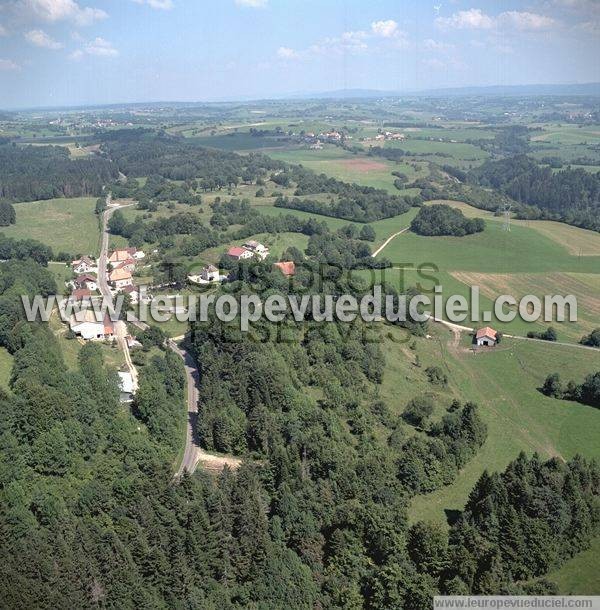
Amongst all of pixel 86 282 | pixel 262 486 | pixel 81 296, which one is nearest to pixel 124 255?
pixel 86 282

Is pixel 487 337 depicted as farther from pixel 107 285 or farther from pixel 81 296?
pixel 107 285

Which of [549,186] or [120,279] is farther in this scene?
[549,186]

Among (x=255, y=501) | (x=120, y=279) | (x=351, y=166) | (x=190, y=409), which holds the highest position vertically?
(x=351, y=166)

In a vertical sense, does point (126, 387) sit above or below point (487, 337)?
above

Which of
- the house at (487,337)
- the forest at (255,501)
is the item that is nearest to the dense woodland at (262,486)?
the forest at (255,501)

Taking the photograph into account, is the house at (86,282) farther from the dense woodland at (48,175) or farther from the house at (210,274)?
the dense woodland at (48,175)

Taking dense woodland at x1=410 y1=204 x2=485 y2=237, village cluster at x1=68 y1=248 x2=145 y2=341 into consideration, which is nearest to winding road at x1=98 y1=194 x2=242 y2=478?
village cluster at x1=68 y1=248 x2=145 y2=341

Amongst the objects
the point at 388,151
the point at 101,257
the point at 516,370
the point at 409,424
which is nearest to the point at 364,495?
the point at 409,424
